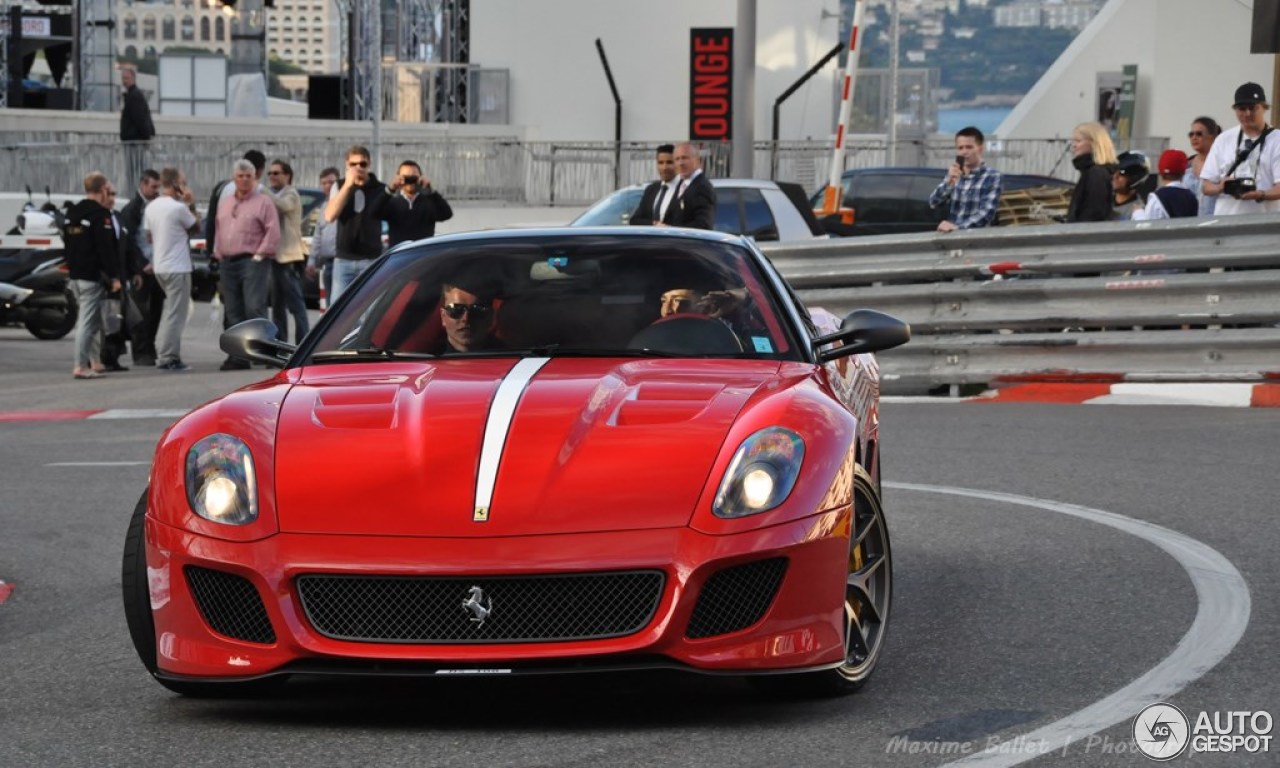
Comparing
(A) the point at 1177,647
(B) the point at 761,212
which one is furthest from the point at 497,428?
(B) the point at 761,212

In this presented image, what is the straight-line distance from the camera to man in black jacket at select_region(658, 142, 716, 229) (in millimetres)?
15320

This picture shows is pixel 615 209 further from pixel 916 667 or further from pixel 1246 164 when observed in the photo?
pixel 916 667

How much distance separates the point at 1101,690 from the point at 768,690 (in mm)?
858

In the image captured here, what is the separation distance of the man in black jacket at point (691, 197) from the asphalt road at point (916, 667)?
4844mm

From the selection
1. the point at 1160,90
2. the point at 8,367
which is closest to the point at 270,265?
the point at 8,367

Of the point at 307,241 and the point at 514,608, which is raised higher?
the point at 514,608

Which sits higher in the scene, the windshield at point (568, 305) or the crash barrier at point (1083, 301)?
the windshield at point (568, 305)

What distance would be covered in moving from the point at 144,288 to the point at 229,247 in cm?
156

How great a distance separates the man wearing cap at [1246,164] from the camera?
14.2 m

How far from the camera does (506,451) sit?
5441 mm

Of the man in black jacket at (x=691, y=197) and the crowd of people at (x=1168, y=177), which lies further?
the man in black jacket at (x=691, y=197)

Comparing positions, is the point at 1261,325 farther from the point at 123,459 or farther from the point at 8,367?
the point at 8,367

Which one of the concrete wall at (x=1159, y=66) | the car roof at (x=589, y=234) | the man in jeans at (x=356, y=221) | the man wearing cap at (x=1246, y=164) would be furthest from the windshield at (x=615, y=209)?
the concrete wall at (x=1159, y=66)

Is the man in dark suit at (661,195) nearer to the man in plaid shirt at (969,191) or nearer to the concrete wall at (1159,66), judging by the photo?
the man in plaid shirt at (969,191)
